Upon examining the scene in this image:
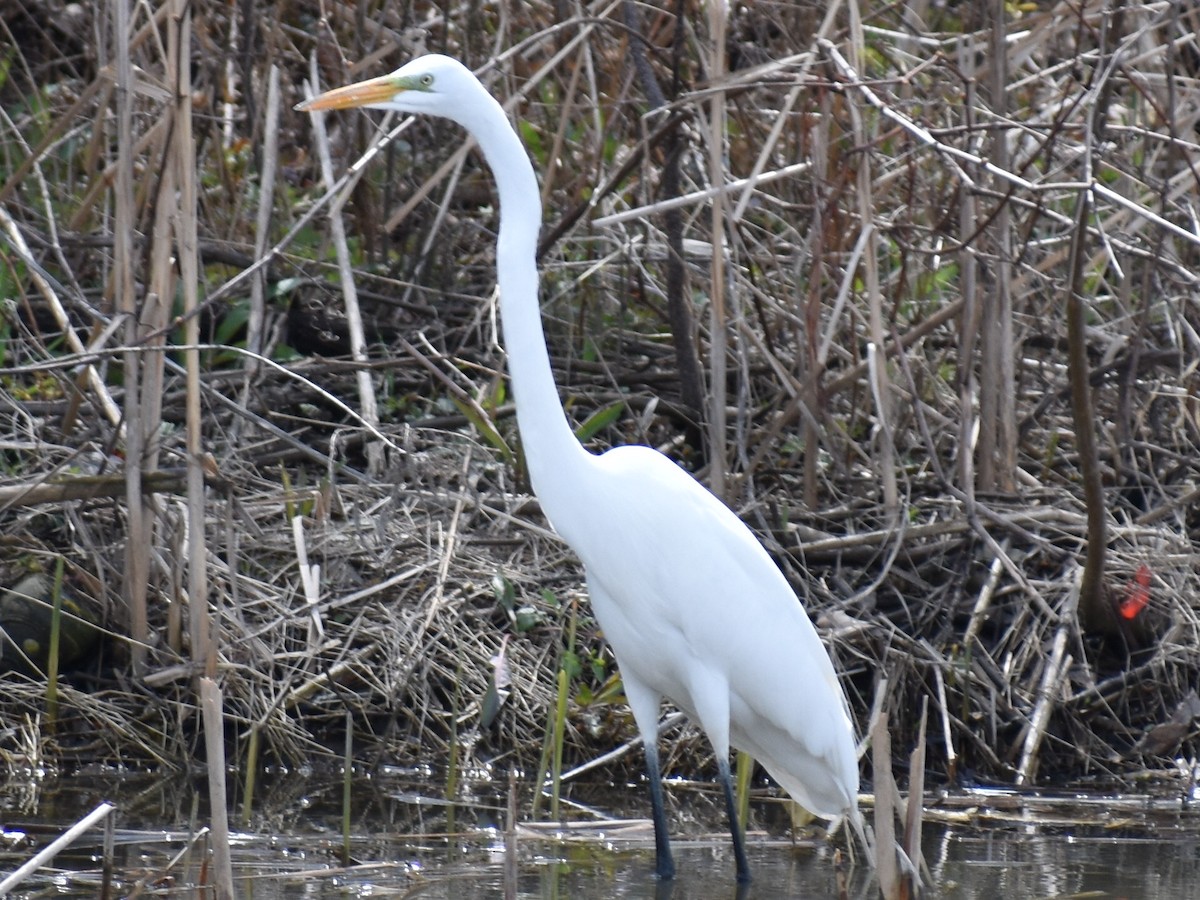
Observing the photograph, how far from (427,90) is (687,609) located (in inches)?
47.5

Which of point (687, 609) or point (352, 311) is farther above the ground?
point (352, 311)

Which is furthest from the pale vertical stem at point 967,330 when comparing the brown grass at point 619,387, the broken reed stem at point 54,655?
the broken reed stem at point 54,655

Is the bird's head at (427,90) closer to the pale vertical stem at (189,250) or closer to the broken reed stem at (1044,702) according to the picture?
the pale vertical stem at (189,250)

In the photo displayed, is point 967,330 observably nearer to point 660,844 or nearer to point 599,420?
point 599,420

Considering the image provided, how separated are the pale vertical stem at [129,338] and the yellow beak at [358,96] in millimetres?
604

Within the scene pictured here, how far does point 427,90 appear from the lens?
117 inches

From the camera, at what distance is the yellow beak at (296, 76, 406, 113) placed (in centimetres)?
290

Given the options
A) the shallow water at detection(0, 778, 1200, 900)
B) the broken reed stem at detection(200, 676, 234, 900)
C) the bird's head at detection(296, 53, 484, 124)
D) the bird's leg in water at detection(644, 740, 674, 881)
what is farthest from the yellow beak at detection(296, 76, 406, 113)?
the bird's leg in water at detection(644, 740, 674, 881)

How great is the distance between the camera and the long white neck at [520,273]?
2969 millimetres

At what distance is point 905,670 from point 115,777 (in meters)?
2.08

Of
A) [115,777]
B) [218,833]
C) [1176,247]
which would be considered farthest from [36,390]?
[1176,247]

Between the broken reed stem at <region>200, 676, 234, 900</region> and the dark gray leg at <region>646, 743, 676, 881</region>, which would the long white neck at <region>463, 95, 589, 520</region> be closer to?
the dark gray leg at <region>646, 743, 676, 881</region>

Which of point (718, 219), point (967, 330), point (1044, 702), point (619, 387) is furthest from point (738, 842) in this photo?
point (619, 387)

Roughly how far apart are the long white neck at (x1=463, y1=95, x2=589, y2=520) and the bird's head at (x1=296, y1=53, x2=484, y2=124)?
0.14 feet
